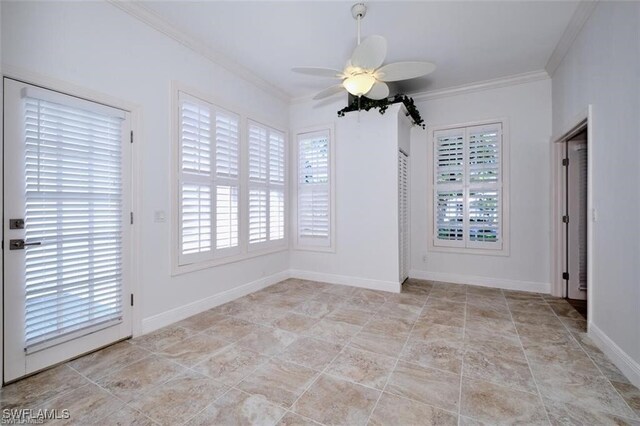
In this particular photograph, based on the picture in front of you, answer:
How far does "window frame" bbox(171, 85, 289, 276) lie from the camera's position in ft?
9.95

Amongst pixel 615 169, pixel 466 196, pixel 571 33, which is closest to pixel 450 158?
pixel 466 196

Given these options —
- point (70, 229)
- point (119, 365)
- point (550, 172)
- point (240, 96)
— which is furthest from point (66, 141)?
point (550, 172)

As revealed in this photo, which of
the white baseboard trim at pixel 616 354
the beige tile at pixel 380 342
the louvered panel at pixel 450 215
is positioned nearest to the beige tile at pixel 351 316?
the beige tile at pixel 380 342

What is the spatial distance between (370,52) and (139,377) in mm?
3025

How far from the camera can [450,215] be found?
4539 mm

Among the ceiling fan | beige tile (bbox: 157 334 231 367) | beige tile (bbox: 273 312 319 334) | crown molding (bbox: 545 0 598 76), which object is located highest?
crown molding (bbox: 545 0 598 76)

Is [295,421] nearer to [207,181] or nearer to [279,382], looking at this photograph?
[279,382]

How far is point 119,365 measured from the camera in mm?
2223

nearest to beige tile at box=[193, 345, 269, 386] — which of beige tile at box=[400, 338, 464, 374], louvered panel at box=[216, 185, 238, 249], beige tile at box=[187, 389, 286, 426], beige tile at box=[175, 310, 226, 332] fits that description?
beige tile at box=[187, 389, 286, 426]

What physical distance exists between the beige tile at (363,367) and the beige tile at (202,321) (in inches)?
58.4

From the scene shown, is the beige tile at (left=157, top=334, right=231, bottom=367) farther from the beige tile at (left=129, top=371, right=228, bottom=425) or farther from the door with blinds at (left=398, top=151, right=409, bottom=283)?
the door with blinds at (left=398, top=151, right=409, bottom=283)

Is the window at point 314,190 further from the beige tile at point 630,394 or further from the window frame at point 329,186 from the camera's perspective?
the beige tile at point 630,394

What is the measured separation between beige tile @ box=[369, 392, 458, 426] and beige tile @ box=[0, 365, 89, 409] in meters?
2.03

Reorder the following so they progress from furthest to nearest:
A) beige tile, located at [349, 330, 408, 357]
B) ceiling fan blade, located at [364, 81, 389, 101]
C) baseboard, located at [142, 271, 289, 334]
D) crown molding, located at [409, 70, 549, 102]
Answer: crown molding, located at [409, 70, 549, 102], ceiling fan blade, located at [364, 81, 389, 101], baseboard, located at [142, 271, 289, 334], beige tile, located at [349, 330, 408, 357]
